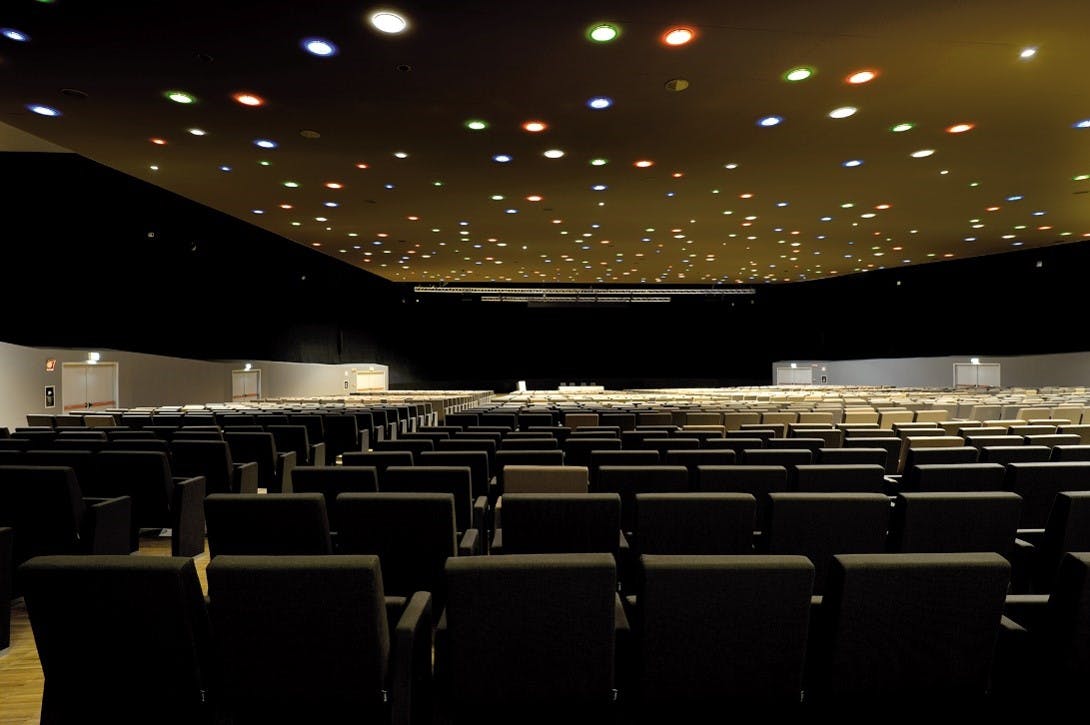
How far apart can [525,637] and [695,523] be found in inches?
56.2

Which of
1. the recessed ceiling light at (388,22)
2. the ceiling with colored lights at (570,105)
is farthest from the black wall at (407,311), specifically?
the recessed ceiling light at (388,22)

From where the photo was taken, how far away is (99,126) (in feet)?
25.2

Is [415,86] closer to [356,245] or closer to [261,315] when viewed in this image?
[356,245]

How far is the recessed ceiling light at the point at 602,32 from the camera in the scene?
17.5 feet

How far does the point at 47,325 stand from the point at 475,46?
11.1m

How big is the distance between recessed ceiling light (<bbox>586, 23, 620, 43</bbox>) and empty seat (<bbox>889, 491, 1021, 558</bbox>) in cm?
443

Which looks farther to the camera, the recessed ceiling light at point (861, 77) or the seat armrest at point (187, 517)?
the recessed ceiling light at point (861, 77)

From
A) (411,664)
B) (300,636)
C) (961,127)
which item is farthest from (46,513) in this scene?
(961,127)

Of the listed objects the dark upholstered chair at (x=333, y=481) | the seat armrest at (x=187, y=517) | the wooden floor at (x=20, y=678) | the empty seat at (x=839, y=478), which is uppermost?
the dark upholstered chair at (x=333, y=481)

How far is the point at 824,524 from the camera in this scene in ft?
10.1

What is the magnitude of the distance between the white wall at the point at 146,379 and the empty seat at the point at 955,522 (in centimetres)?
1314

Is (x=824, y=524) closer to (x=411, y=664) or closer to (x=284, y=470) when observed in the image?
(x=411, y=664)

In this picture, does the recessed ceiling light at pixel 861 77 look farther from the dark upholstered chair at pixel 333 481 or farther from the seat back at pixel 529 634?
the seat back at pixel 529 634

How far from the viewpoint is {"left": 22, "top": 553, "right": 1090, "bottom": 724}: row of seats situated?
185cm
